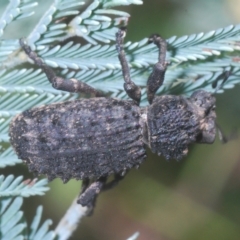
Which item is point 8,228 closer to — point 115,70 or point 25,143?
point 25,143

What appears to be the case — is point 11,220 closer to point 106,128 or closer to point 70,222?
point 70,222

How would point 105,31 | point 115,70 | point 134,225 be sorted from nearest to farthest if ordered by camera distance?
point 105,31
point 115,70
point 134,225

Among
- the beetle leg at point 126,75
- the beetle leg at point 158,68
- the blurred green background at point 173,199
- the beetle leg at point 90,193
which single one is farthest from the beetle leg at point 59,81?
the blurred green background at point 173,199

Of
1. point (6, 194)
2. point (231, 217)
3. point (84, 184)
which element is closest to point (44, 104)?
point (6, 194)

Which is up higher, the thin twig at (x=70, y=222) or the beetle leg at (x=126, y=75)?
the beetle leg at (x=126, y=75)

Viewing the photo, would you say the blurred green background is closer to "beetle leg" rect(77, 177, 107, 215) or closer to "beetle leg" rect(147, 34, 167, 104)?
"beetle leg" rect(77, 177, 107, 215)

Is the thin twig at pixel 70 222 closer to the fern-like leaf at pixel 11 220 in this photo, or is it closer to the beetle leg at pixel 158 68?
the fern-like leaf at pixel 11 220

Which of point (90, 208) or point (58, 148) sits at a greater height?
point (58, 148)

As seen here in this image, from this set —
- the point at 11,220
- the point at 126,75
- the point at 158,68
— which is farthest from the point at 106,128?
the point at 11,220

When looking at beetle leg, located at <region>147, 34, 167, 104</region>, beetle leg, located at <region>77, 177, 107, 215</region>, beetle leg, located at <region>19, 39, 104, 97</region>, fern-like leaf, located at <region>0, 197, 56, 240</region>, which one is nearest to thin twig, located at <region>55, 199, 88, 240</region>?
beetle leg, located at <region>77, 177, 107, 215</region>
